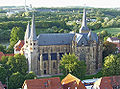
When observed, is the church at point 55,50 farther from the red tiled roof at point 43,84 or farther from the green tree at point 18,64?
the red tiled roof at point 43,84

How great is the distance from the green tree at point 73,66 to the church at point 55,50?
8.00m

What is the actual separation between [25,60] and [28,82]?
26.4 meters

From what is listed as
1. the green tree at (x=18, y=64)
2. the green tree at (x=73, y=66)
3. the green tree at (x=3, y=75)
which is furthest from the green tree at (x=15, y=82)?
the green tree at (x=73, y=66)

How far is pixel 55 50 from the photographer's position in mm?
100625

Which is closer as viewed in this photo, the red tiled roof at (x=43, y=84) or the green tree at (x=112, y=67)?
the red tiled roof at (x=43, y=84)

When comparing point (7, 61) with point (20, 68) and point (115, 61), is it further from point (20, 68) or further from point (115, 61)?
point (115, 61)

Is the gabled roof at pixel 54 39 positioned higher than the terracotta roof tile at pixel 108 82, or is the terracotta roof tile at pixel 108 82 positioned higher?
the gabled roof at pixel 54 39

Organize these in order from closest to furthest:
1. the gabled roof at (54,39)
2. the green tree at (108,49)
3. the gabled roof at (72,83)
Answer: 1. the gabled roof at (72,83)
2. the gabled roof at (54,39)
3. the green tree at (108,49)

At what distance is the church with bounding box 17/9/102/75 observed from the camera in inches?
3787

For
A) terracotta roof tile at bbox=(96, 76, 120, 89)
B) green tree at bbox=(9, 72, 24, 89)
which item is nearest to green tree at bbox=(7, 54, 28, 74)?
green tree at bbox=(9, 72, 24, 89)

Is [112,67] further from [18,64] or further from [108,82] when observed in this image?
[18,64]

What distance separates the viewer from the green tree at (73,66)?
8744 centimetres

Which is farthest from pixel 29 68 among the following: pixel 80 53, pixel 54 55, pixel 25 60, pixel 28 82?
pixel 28 82

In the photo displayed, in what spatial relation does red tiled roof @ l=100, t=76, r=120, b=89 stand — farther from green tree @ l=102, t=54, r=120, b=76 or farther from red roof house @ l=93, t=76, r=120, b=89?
green tree @ l=102, t=54, r=120, b=76
